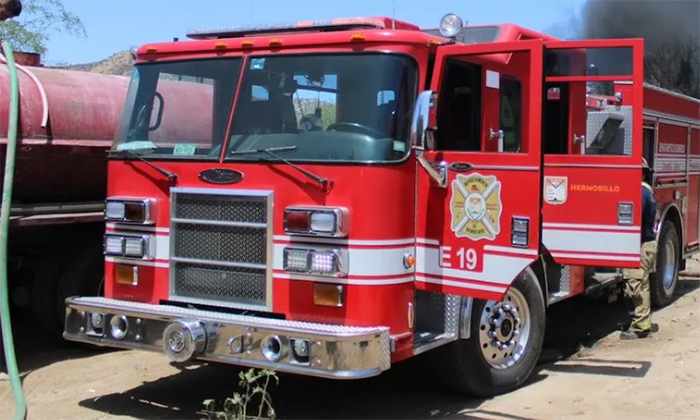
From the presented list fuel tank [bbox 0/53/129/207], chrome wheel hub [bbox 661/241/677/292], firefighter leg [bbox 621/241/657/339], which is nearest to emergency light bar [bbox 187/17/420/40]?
fuel tank [bbox 0/53/129/207]

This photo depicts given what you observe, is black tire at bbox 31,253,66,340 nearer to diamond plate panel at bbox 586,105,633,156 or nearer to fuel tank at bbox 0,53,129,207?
fuel tank at bbox 0,53,129,207

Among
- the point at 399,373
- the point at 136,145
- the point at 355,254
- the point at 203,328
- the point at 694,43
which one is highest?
the point at 694,43

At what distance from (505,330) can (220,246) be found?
2292 millimetres

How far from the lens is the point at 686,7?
22.7 meters

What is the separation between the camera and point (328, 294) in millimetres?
5129

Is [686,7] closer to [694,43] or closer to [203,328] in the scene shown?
[694,43]

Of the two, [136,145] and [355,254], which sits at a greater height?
[136,145]

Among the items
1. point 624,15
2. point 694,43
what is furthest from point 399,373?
point 694,43

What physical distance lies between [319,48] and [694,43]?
21.3 m

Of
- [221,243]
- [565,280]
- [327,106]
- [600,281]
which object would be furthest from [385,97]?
[600,281]

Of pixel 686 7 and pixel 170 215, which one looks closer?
pixel 170 215

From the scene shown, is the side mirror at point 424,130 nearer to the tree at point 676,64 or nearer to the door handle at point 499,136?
the door handle at point 499,136

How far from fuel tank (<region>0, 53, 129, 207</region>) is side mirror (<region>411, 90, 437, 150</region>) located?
3.33m

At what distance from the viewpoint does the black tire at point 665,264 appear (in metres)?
9.84
